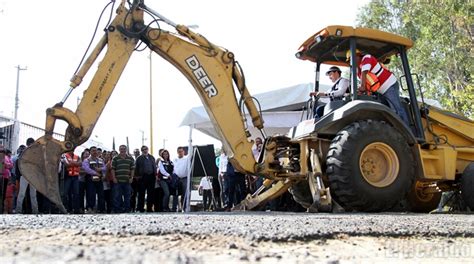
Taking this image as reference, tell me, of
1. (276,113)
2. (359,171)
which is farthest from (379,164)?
(276,113)

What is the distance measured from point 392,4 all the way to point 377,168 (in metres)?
16.4

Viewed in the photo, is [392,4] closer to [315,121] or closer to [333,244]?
[315,121]

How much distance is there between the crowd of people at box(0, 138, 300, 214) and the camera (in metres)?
10.2

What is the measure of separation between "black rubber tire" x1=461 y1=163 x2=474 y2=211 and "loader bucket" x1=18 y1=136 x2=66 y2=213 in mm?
5317

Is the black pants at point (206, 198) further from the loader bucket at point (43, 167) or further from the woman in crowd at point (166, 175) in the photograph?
the loader bucket at point (43, 167)

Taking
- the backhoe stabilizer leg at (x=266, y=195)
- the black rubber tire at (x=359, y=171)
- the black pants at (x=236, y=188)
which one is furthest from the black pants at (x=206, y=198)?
the black rubber tire at (x=359, y=171)

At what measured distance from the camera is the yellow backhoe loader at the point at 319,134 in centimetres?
635

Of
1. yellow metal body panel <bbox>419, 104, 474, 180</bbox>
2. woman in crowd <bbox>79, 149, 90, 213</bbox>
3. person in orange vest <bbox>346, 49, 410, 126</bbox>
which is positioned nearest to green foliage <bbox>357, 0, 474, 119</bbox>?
yellow metal body panel <bbox>419, 104, 474, 180</bbox>

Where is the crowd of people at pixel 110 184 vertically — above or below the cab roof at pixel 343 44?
below

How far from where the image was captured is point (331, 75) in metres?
7.59

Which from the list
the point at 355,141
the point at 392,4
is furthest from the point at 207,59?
the point at 392,4

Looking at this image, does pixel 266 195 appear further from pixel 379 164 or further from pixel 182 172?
pixel 182 172

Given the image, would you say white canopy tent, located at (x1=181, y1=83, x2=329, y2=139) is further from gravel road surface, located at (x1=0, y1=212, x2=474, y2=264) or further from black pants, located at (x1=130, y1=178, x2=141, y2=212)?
gravel road surface, located at (x1=0, y1=212, x2=474, y2=264)

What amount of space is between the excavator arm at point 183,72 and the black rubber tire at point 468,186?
2.60 meters
